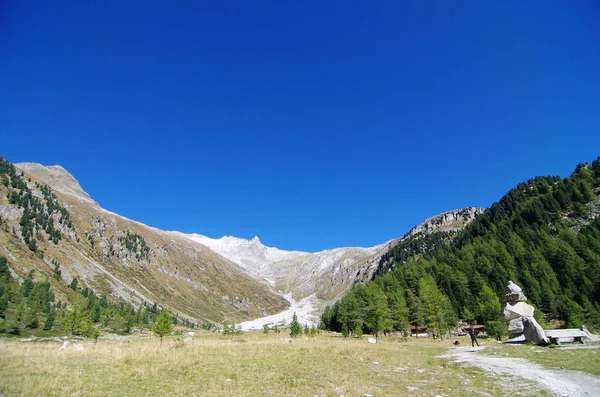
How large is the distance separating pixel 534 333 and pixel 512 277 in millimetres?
75566

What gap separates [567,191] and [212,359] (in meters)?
185

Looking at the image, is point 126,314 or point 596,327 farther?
point 126,314

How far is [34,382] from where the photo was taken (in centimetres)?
1277

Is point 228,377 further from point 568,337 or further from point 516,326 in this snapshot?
point 516,326

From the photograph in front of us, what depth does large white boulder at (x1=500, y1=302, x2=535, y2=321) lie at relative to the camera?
48281 mm

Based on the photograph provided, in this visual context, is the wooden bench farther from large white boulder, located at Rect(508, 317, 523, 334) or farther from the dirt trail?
the dirt trail

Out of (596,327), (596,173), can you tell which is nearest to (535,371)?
(596,327)

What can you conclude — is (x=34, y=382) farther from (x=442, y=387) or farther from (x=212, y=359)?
(x=442, y=387)

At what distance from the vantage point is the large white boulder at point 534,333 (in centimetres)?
3364

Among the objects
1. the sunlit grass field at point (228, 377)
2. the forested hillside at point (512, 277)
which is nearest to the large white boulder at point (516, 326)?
the forested hillside at point (512, 277)

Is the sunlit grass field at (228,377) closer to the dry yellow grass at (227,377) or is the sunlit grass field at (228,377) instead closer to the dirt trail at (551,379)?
the dry yellow grass at (227,377)

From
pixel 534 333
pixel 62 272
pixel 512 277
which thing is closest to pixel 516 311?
pixel 534 333

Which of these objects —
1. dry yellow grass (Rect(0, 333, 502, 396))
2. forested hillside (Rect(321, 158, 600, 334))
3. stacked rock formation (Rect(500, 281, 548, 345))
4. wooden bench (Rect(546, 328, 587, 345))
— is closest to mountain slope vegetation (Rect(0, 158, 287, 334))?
dry yellow grass (Rect(0, 333, 502, 396))

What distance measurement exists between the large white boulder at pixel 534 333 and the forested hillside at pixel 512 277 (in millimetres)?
17820
